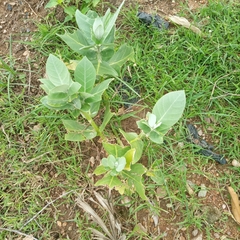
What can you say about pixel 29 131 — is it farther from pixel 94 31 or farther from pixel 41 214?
pixel 94 31

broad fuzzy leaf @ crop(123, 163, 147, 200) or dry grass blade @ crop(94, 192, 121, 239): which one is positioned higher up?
broad fuzzy leaf @ crop(123, 163, 147, 200)

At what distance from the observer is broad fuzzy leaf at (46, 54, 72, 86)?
5.52 feet

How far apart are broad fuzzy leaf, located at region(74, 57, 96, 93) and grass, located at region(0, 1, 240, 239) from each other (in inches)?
23.2

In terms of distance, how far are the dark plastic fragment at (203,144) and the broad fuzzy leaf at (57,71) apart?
2.95 ft

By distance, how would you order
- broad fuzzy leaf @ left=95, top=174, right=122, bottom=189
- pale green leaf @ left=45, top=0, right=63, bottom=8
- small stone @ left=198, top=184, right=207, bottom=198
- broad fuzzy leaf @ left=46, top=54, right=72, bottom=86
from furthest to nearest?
pale green leaf @ left=45, top=0, right=63, bottom=8 → small stone @ left=198, top=184, right=207, bottom=198 → broad fuzzy leaf @ left=95, top=174, right=122, bottom=189 → broad fuzzy leaf @ left=46, top=54, right=72, bottom=86

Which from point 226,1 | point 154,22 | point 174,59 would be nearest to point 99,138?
point 174,59

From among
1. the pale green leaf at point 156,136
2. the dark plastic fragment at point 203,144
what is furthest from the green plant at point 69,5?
the pale green leaf at point 156,136

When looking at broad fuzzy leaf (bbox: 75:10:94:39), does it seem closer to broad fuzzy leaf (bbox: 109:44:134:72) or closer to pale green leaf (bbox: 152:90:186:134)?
→ broad fuzzy leaf (bbox: 109:44:134:72)

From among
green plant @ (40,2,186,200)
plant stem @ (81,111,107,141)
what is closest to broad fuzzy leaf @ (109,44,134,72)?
Answer: green plant @ (40,2,186,200)

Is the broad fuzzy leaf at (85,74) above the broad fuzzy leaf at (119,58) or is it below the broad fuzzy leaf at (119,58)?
above

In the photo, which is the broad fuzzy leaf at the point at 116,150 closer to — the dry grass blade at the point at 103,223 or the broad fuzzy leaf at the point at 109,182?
the broad fuzzy leaf at the point at 109,182

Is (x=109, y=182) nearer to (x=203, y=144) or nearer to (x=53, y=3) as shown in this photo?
(x=203, y=144)

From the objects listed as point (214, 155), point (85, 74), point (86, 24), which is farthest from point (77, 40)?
point (214, 155)

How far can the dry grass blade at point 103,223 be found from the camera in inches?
77.9
